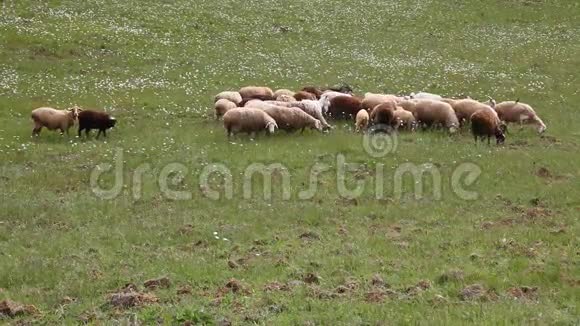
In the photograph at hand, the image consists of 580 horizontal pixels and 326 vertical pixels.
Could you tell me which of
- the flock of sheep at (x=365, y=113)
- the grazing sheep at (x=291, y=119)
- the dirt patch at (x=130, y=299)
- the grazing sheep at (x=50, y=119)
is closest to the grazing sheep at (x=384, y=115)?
the flock of sheep at (x=365, y=113)

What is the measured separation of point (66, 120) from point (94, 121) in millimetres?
982

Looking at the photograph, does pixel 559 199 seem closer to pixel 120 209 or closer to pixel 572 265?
pixel 572 265

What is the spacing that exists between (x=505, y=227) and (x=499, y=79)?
20.5 meters

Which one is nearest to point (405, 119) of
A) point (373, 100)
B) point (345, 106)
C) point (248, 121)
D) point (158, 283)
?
point (373, 100)

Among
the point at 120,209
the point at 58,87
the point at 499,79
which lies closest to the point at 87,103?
the point at 58,87

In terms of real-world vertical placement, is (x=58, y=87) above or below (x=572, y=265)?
above

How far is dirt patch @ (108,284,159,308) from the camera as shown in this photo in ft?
32.3

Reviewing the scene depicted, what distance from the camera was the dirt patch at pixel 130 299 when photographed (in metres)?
9.84

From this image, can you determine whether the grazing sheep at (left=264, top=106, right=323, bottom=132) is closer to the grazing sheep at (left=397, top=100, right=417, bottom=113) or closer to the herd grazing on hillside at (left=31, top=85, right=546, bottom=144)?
the herd grazing on hillside at (left=31, top=85, right=546, bottom=144)

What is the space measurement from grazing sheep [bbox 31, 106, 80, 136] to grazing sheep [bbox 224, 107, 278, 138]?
16.6ft

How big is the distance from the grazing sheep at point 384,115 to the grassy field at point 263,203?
4.35ft

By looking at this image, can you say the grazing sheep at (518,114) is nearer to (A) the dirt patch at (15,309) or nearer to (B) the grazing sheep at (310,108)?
(B) the grazing sheep at (310,108)

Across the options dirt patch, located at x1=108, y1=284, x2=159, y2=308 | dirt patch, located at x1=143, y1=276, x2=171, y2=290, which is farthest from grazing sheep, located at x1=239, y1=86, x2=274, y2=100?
dirt patch, located at x1=108, y1=284, x2=159, y2=308

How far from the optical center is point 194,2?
149 ft
